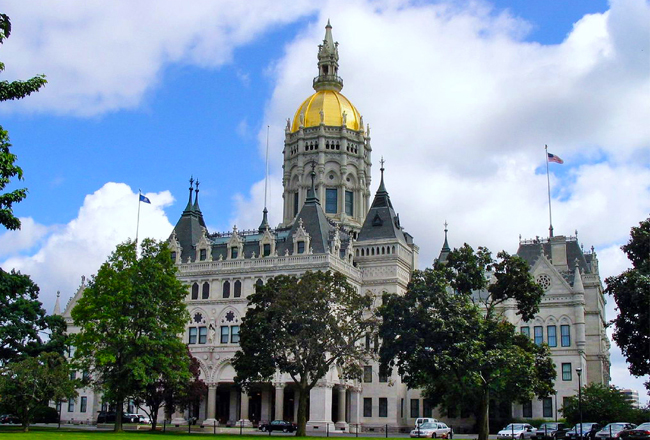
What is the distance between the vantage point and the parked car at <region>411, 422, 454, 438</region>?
229ft

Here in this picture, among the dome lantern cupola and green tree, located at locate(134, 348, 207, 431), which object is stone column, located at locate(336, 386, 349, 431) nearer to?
green tree, located at locate(134, 348, 207, 431)

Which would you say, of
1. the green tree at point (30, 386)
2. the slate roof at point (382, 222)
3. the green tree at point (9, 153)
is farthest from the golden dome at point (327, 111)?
the green tree at point (9, 153)

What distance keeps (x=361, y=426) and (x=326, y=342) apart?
1280 inches

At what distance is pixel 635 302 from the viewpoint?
5156cm

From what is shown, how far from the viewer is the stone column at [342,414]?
8609 centimetres

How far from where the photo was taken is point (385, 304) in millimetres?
61344

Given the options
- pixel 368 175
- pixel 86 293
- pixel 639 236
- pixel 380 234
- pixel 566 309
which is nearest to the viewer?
pixel 639 236

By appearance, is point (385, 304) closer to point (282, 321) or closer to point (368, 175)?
point (282, 321)

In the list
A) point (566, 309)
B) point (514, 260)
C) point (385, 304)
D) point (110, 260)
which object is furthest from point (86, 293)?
point (566, 309)

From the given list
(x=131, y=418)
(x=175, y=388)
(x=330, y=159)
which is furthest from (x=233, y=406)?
(x=330, y=159)

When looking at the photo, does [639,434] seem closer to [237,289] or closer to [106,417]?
[237,289]

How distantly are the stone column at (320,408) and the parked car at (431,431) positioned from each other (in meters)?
12.8

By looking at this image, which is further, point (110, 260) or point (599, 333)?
point (599, 333)

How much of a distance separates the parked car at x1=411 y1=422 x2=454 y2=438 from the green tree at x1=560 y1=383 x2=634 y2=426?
35.7ft
